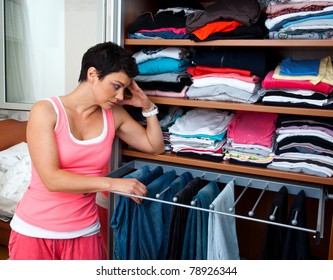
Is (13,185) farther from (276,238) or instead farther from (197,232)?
(276,238)

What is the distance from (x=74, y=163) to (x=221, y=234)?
1.96 ft

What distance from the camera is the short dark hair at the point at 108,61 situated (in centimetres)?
129

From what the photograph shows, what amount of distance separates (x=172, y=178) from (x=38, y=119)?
595mm

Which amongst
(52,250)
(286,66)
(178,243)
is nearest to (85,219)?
(52,250)

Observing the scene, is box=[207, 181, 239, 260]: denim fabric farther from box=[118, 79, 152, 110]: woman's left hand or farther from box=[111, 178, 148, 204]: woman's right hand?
box=[118, 79, 152, 110]: woman's left hand

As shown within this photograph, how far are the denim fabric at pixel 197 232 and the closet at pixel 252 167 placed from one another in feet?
0.49

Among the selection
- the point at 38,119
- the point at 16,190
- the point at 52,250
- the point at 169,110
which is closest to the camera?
the point at 38,119

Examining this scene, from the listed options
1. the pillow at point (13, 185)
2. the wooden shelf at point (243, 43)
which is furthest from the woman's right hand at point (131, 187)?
the pillow at point (13, 185)

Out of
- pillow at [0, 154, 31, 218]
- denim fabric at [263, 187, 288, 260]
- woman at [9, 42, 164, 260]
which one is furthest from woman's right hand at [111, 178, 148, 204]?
pillow at [0, 154, 31, 218]

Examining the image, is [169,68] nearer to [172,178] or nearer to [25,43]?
[172,178]

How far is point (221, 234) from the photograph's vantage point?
123 cm

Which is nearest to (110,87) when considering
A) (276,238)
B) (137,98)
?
(137,98)

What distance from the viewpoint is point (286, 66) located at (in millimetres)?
1396

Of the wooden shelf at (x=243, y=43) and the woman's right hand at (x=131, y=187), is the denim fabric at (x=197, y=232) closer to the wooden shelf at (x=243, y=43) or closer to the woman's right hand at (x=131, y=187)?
the woman's right hand at (x=131, y=187)
